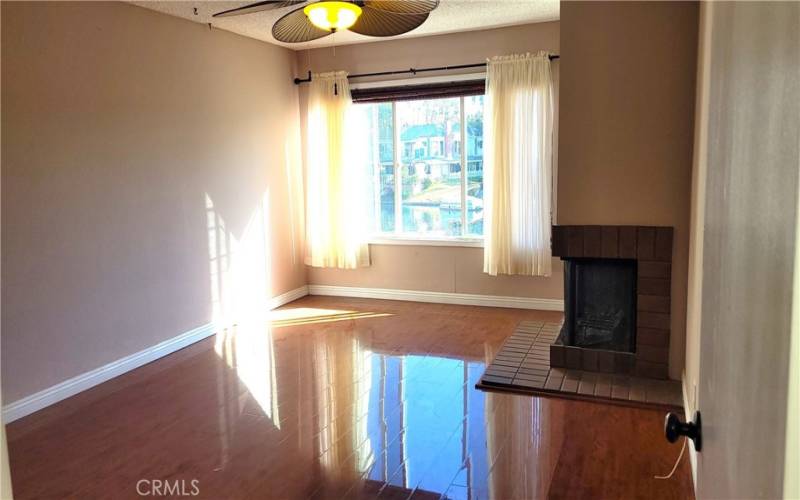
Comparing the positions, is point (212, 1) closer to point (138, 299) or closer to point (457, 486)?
point (138, 299)

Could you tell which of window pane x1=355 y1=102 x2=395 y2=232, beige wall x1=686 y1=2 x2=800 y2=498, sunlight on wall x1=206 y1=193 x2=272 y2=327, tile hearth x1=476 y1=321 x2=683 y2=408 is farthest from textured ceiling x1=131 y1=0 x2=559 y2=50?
beige wall x1=686 y1=2 x2=800 y2=498

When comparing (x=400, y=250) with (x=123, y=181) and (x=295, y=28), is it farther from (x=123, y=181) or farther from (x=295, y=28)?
(x=295, y=28)

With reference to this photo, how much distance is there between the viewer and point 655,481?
8.66 feet

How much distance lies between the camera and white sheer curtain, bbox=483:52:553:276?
526cm

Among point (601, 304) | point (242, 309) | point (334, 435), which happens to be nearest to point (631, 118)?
point (601, 304)

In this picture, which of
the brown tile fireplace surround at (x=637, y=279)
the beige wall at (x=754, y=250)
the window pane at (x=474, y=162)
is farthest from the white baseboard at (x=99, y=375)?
the beige wall at (x=754, y=250)

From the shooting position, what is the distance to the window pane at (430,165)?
5.82 m

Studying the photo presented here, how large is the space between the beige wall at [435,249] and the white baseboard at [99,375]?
1.81 meters

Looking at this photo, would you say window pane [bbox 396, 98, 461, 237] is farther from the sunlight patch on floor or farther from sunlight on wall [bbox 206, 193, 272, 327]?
sunlight on wall [bbox 206, 193, 272, 327]

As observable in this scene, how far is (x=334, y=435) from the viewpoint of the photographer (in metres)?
3.16

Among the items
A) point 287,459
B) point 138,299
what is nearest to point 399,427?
point 287,459

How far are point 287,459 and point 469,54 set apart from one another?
3.97 m

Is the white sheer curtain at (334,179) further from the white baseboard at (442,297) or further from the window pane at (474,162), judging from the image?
the window pane at (474,162)

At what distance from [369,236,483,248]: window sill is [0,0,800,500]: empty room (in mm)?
32
